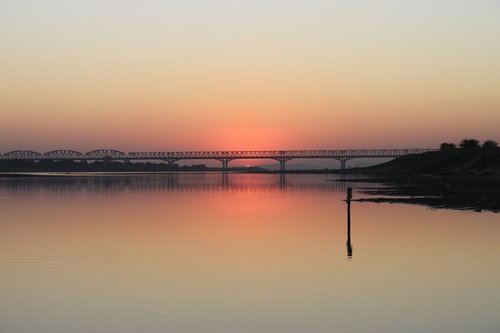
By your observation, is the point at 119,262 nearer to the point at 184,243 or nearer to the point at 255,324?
the point at 184,243

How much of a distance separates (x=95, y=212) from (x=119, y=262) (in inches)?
1154

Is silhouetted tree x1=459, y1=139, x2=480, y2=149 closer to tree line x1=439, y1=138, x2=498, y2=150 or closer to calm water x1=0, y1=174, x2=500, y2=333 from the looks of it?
tree line x1=439, y1=138, x2=498, y2=150

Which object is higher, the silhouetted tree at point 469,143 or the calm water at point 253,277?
the silhouetted tree at point 469,143

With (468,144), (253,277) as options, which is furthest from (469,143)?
(253,277)

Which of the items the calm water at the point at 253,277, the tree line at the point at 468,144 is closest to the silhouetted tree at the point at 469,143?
the tree line at the point at 468,144

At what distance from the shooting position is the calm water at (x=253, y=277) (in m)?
Result: 18.4

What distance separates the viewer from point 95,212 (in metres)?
56.7

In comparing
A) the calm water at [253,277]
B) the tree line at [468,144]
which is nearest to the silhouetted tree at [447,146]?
the tree line at [468,144]

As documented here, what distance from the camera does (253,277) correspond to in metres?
24.7

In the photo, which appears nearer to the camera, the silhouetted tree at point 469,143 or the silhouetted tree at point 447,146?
the silhouetted tree at point 469,143

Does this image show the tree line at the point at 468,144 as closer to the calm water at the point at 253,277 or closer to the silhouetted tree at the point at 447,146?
the silhouetted tree at the point at 447,146

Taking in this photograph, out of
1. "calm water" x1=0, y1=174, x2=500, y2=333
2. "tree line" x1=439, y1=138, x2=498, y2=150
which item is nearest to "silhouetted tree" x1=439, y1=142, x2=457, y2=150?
"tree line" x1=439, y1=138, x2=498, y2=150

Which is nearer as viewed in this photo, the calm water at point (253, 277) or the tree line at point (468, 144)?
the calm water at point (253, 277)

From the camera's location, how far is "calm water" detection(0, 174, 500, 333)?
18438 mm
